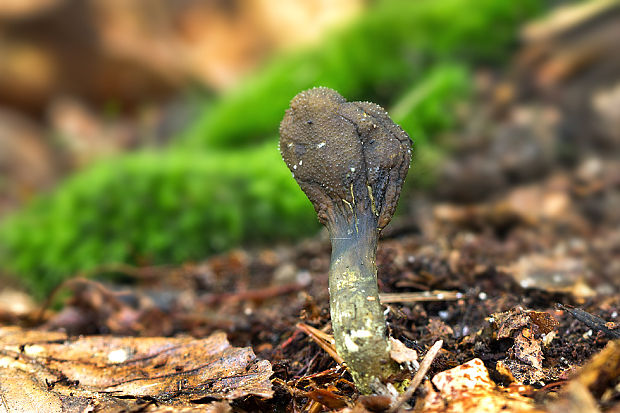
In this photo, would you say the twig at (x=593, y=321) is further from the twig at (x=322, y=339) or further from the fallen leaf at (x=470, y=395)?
the twig at (x=322, y=339)

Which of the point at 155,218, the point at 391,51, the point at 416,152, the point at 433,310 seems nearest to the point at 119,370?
the point at 433,310

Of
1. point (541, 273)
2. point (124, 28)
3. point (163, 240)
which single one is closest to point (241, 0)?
point (124, 28)

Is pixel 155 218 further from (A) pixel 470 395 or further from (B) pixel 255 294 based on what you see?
(A) pixel 470 395

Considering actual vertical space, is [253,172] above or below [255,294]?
above

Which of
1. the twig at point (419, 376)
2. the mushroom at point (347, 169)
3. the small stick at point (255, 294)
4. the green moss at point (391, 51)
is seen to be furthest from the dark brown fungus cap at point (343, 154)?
the green moss at point (391, 51)

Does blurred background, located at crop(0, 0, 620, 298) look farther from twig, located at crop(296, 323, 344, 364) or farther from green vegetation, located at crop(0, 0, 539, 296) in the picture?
twig, located at crop(296, 323, 344, 364)

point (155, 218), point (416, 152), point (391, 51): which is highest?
point (391, 51)
